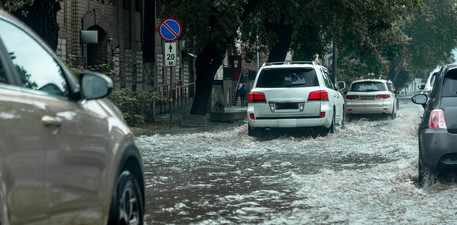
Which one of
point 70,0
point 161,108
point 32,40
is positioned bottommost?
point 161,108

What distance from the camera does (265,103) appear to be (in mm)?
15773

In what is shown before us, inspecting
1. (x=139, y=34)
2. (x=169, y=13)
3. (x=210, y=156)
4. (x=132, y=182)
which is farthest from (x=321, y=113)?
(x=139, y=34)

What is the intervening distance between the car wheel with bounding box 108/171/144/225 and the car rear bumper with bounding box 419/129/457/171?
4.00 m

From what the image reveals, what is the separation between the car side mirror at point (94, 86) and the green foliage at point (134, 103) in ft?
46.2

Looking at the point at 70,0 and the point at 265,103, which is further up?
the point at 70,0

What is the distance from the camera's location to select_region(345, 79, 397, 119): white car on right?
88.1 ft

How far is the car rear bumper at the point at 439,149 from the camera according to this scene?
791 cm

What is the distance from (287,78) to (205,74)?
8761 millimetres

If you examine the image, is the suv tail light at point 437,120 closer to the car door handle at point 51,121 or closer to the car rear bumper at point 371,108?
the car door handle at point 51,121

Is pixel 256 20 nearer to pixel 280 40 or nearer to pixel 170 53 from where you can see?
pixel 280 40

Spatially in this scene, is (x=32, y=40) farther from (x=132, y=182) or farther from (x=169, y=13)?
(x=169, y=13)

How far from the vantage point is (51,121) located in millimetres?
3596

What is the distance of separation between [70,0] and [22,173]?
75.5ft

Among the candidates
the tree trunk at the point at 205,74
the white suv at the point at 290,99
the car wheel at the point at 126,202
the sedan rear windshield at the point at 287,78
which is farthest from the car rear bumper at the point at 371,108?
the car wheel at the point at 126,202
